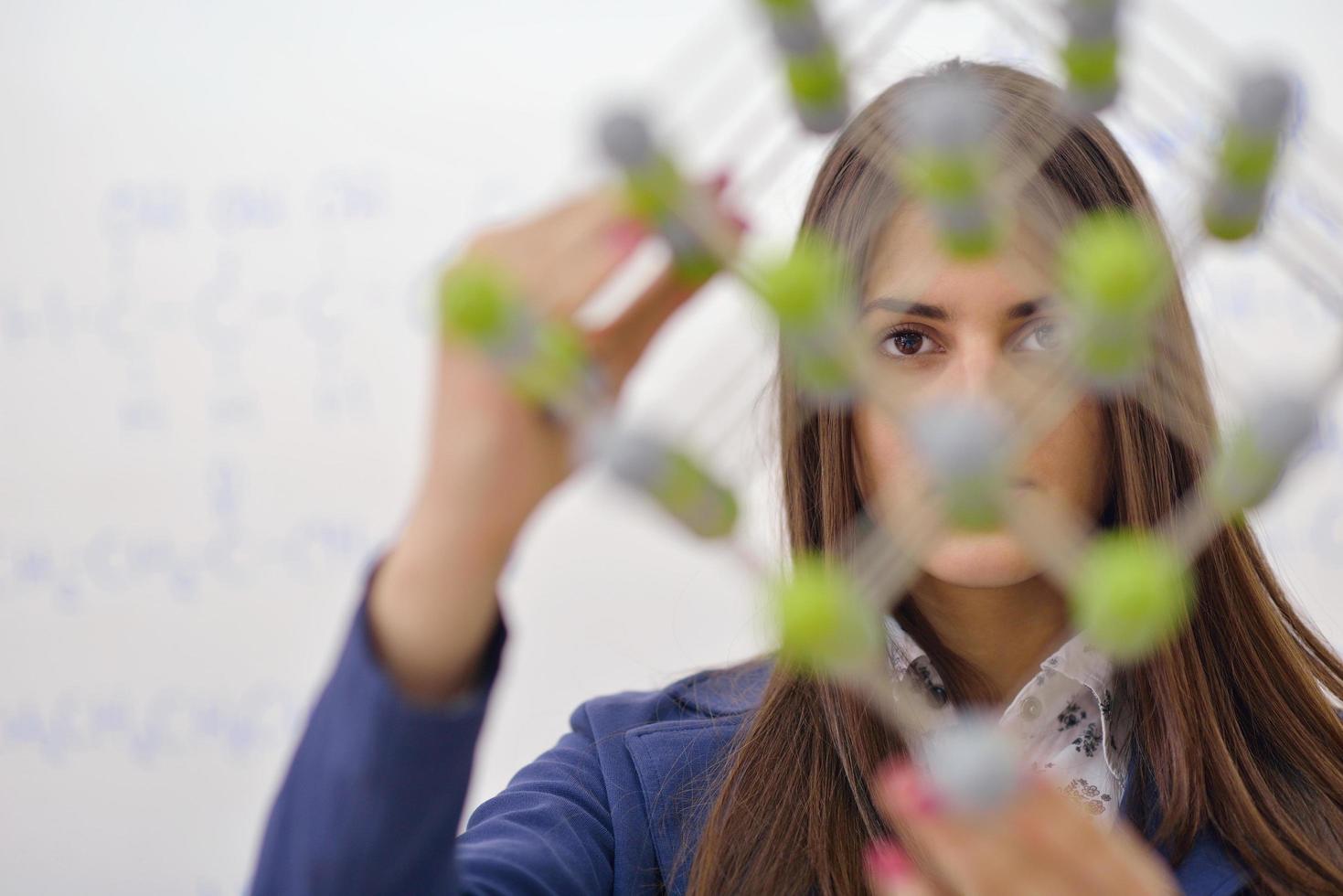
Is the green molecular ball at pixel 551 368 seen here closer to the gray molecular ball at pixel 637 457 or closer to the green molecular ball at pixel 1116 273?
the gray molecular ball at pixel 637 457

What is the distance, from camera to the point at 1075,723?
0.78m

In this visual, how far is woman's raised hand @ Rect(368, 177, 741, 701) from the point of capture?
410 mm

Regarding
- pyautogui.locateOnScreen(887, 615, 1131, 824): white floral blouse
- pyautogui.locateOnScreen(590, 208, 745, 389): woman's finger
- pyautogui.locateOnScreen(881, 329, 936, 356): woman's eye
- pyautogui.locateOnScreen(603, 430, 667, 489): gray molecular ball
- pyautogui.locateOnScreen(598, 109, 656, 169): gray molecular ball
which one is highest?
Answer: pyautogui.locateOnScreen(598, 109, 656, 169): gray molecular ball

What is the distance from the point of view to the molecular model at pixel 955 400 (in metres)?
0.31

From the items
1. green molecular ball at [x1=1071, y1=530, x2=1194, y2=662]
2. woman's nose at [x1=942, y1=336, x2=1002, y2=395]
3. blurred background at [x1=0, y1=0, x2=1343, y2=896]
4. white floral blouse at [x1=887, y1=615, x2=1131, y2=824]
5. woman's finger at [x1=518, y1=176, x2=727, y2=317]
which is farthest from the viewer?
blurred background at [x1=0, y1=0, x2=1343, y2=896]

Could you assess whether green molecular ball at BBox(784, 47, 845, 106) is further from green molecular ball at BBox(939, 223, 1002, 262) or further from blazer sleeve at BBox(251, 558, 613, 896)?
blazer sleeve at BBox(251, 558, 613, 896)

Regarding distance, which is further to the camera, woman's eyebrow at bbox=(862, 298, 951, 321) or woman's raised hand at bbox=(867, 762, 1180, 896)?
woman's eyebrow at bbox=(862, 298, 951, 321)

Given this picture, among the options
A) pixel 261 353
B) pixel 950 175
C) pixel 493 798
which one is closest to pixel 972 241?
pixel 950 175

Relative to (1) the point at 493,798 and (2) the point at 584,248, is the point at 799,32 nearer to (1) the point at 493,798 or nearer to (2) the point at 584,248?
(2) the point at 584,248

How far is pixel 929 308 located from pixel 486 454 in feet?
1.13

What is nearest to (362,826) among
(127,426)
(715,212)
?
(715,212)

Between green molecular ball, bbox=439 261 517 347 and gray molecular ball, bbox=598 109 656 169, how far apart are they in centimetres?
5

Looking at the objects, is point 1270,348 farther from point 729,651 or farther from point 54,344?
point 54,344

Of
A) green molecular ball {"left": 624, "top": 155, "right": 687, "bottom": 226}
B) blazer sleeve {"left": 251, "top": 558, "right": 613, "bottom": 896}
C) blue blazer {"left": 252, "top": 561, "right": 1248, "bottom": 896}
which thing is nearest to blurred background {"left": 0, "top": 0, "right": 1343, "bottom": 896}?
blue blazer {"left": 252, "top": 561, "right": 1248, "bottom": 896}
